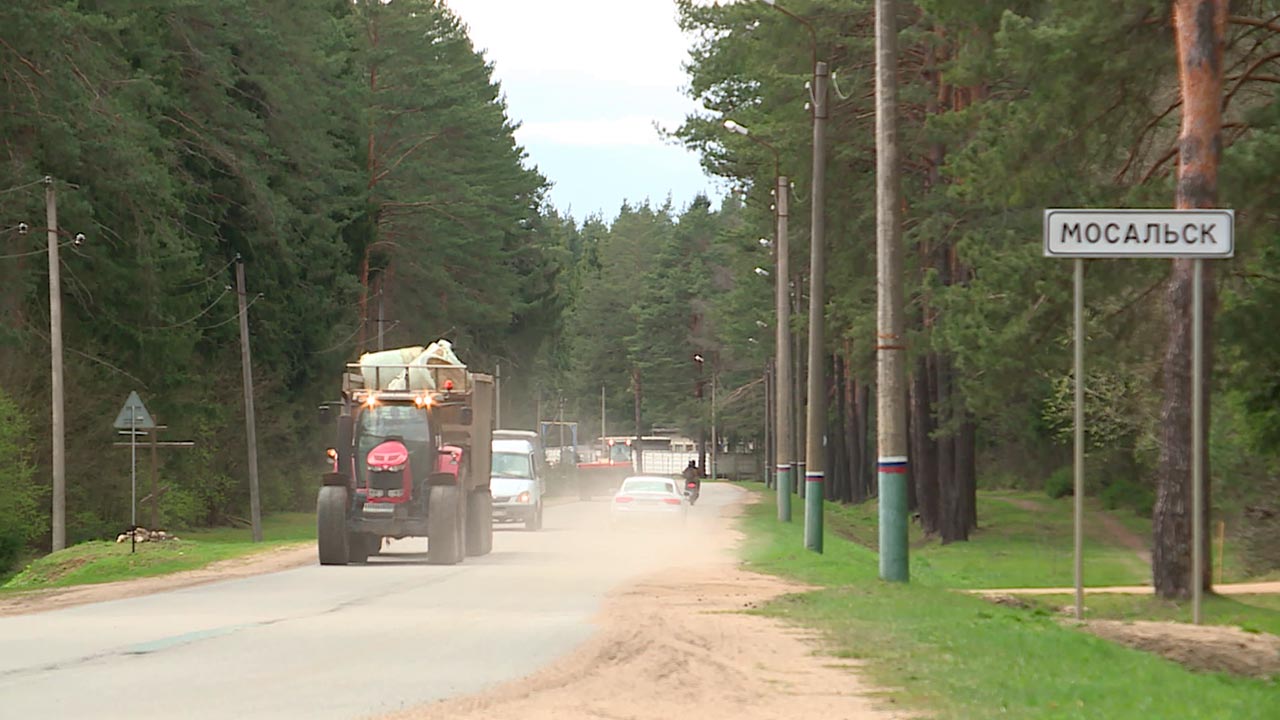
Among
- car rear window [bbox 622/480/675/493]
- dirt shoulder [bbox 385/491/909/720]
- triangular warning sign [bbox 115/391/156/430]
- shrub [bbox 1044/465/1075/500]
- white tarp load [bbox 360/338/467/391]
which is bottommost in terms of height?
shrub [bbox 1044/465/1075/500]

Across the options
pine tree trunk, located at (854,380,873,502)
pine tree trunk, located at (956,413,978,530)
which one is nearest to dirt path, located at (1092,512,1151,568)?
pine tree trunk, located at (956,413,978,530)

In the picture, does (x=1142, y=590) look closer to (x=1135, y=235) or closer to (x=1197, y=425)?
(x=1197, y=425)

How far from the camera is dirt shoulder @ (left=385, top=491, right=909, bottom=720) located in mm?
11641

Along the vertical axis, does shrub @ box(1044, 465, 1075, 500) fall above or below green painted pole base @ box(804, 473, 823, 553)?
below

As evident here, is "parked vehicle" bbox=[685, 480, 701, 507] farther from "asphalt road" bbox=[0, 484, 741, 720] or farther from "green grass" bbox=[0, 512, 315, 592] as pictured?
"asphalt road" bbox=[0, 484, 741, 720]

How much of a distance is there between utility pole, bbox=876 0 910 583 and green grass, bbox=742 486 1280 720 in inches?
26.9

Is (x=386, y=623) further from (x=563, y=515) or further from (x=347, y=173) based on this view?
(x=347, y=173)

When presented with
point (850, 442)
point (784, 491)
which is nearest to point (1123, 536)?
point (784, 491)

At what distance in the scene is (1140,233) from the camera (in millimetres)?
18000

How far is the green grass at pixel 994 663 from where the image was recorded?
39.3 ft

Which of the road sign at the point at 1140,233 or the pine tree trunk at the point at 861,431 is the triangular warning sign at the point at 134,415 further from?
the pine tree trunk at the point at 861,431

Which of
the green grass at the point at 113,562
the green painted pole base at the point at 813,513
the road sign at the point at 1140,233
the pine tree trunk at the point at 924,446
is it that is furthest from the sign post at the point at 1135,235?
the pine tree trunk at the point at 924,446

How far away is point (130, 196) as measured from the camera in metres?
44.8

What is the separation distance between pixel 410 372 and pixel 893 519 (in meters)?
10.1
